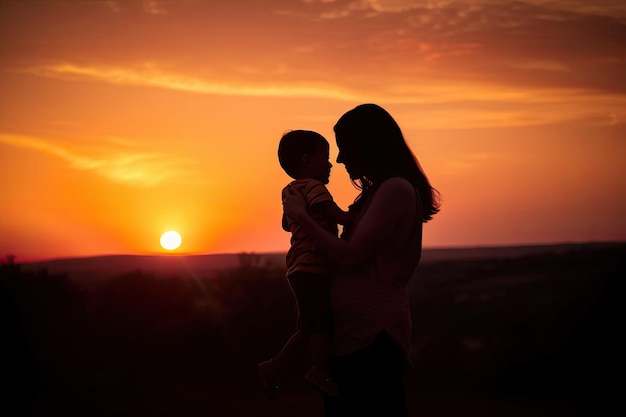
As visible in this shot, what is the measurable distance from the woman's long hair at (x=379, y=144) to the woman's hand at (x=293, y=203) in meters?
0.35

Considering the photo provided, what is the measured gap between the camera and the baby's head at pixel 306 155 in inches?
167

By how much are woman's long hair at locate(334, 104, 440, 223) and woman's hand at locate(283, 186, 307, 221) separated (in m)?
0.35

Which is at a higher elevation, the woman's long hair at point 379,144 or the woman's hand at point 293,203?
the woman's long hair at point 379,144

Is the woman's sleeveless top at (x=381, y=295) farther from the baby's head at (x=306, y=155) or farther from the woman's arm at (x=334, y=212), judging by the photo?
the baby's head at (x=306, y=155)

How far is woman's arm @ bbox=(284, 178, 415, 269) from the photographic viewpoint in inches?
130

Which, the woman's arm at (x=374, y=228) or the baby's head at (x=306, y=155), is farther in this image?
the baby's head at (x=306, y=155)

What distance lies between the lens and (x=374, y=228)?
10.8 feet

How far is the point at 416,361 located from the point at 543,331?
121 inches

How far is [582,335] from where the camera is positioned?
15633mm

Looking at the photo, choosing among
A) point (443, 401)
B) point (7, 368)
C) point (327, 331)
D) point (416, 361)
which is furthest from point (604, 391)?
point (327, 331)

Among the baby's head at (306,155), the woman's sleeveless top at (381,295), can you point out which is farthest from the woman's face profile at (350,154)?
the baby's head at (306,155)

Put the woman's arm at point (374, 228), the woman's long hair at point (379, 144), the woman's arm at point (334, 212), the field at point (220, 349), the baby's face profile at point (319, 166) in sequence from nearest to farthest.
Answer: the woman's arm at point (374, 228) < the woman's long hair at point (379, 144) < the woman's arm at point (334, 212) < the baby's face profile at point (319, 166) < the field at point (220, 349)

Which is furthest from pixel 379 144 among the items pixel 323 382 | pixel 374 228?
pixel 323 382

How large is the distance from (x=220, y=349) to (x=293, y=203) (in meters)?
13.1
